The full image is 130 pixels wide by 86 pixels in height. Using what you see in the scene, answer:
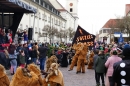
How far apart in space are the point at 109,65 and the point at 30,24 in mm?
38148

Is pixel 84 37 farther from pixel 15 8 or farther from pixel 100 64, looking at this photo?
pixel 15 8

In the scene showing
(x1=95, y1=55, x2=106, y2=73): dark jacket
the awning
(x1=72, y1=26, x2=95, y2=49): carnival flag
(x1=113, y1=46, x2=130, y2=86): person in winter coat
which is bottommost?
(x1=95, y1=55, x2=106, y2=73): dark jacket

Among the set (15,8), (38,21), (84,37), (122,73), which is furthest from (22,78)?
(38,21)

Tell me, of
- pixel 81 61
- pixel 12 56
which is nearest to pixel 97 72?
pixel 81 61

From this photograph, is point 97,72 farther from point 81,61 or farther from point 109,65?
point 81,61

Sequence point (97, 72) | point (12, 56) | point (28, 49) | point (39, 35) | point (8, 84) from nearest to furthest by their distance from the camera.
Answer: point (8, 84) < point (97, 72) < point (12, 56) < point (28, 49) < point (39, 35)

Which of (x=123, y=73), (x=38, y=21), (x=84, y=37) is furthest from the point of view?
(x=38, y=21)

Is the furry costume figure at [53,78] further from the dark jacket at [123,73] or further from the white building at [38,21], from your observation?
the white building at [38,21]

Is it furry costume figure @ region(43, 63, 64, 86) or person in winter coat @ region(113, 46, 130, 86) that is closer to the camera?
person in winter coat @ region(113, 46, 130, 86)

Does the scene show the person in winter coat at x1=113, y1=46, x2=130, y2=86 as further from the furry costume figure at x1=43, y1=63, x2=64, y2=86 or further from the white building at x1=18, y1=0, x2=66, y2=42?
the white building at x1=18, y1=0, x2=66, y2=42

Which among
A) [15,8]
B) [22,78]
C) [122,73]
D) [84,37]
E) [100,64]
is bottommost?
[100,64]

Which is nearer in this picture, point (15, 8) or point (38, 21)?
point (15, 8)

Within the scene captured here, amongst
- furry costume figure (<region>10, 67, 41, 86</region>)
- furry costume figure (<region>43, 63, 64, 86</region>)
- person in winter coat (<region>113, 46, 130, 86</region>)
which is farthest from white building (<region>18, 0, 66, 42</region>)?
person in winter coat (<region>113, 46, 130, 86</region>)

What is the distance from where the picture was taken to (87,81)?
569 inches
